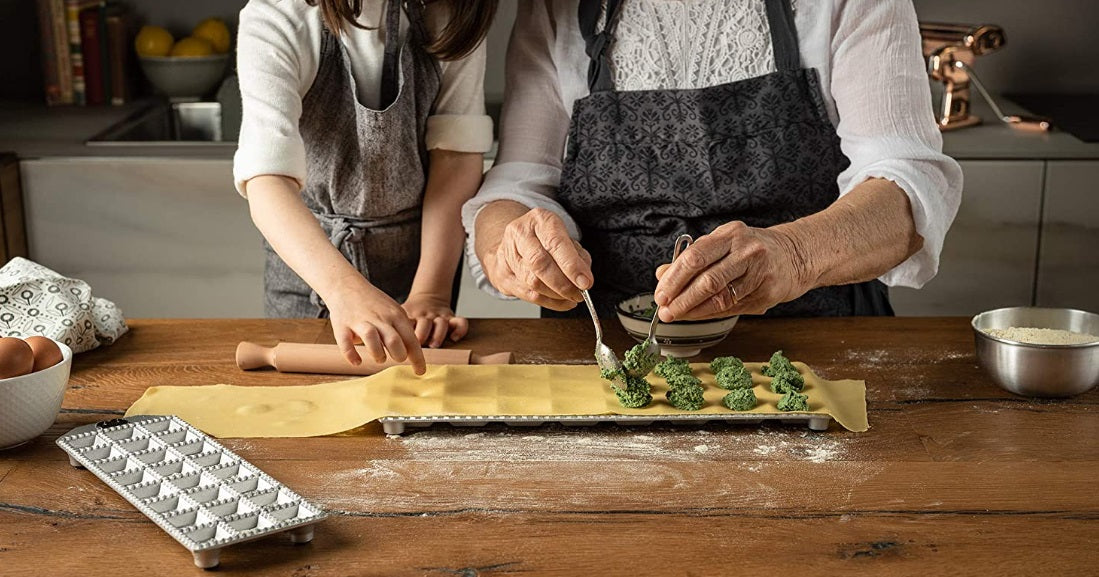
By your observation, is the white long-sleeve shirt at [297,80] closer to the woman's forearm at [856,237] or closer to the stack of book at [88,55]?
the woman's forearm at [856,237]

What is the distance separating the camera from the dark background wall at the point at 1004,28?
112 inches

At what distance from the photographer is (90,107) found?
2.77 m

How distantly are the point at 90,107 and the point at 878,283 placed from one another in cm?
194

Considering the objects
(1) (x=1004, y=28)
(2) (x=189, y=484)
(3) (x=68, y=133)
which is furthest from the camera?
(1) (x=1004, y=28)

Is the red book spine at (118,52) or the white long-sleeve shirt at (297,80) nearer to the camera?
the white long-sleeve shirt at (297,80)

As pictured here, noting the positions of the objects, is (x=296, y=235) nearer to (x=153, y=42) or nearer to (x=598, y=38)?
(x=598, y=38)

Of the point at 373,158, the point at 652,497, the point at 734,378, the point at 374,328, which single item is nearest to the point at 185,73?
the point at 373,158

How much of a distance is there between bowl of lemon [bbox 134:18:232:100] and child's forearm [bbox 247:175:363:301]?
145cm

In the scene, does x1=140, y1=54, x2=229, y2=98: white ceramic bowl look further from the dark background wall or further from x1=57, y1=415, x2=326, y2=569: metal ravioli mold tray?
x1=57, y1=415, x2=326, y2=569: metal ravioli mold tray

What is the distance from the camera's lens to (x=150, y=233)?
2.41m

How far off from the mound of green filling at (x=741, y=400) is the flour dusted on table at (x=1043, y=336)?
0.29 meters

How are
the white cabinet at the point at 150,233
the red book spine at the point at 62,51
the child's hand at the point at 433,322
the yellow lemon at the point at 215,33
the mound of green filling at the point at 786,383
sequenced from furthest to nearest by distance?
the yellow lemon at the point at 215,33 → the red book spine at the point at 62,51 → the white cabinet at the point at 150,233 → the child's hand at the point at 433,322 → the mound of green filling at the point at 786,383

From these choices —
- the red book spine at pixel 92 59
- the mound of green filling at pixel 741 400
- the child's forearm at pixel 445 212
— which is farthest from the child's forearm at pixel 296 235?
the red book spine at pixel 92 59

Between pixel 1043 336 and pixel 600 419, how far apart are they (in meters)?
0.50
